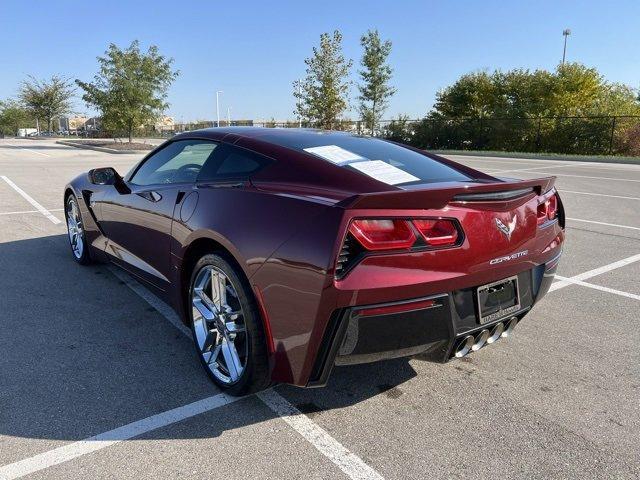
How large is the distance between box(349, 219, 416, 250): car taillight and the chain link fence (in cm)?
2046

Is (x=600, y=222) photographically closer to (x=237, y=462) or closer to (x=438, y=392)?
(x=438, y=392)

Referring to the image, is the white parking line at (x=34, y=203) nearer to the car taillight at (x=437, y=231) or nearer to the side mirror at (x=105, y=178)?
the side mirror at (x=105, y=178)

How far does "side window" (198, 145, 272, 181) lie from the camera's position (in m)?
2.82

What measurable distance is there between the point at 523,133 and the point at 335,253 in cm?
2761

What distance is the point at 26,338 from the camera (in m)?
3.45

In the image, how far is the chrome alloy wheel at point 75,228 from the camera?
16.5 feet

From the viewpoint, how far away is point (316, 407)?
2.66 metres

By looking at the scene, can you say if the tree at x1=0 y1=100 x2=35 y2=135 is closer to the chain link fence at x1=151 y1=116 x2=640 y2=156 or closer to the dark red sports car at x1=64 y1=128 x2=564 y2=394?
the chain link fence at x1=151 y1=116 x2=640 y2=156

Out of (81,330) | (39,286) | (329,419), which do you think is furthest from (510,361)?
(39,286)

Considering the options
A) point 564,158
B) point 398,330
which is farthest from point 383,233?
point 564,158

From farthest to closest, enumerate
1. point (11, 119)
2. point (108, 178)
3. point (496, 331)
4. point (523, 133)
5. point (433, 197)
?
point (11, 119) → point (523, 133) → point (108, 178) → point (496, 331) → point (433, 197)

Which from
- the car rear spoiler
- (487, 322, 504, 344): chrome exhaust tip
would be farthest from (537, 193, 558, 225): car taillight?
(487, 322, 504, 344): chrome exhaust tip

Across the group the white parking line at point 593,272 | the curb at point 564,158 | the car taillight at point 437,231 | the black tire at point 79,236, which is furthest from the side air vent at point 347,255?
the curb at point 564,158

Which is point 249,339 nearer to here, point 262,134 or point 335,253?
point 335,253
